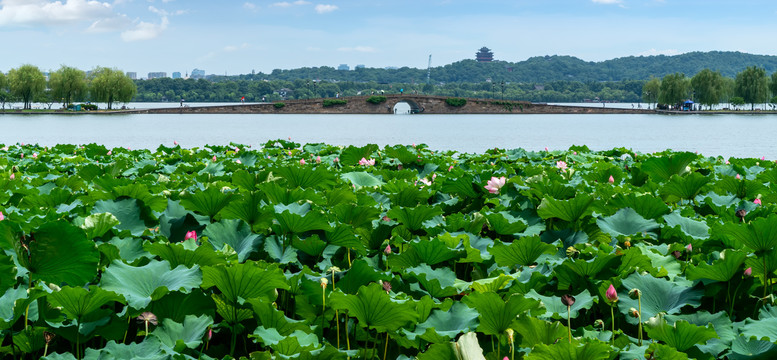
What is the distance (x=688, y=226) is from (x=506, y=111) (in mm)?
101789

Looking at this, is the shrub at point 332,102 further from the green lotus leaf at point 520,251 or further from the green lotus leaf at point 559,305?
the green lotus leaf at point 559,305

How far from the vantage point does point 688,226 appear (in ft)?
8.96

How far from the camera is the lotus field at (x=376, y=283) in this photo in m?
1.61

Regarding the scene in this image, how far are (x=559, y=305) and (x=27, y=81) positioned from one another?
83.7m

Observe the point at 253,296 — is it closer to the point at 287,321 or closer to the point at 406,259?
the point at 287,321

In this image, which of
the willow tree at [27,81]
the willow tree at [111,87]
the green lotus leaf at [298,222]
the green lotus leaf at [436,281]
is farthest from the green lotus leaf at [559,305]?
the willow tree at [27,81]

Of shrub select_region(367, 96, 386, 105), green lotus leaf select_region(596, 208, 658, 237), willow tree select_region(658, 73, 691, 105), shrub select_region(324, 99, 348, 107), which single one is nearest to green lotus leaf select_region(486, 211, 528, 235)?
green lotus leaf select_region(596, 208, 658, 237)

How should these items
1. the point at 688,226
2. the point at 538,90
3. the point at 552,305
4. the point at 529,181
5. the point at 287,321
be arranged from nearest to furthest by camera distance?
the point at 287,321 < the point at 552,305 < the point at 688,226 < the point at 529,181 < the point at 538,90

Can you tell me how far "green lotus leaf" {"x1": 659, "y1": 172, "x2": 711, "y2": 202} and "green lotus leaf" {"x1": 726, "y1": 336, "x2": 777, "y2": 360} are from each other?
215 cm

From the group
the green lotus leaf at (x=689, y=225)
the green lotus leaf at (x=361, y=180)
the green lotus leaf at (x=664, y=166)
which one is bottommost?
the green lotus leaf at (x=689, y=225)

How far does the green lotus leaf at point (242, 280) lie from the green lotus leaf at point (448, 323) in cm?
38

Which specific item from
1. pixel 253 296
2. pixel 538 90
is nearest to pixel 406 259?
pixel 253 296

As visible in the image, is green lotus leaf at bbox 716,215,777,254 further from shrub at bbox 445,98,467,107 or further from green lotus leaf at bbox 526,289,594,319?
shrub at bbox 445,98,467,107

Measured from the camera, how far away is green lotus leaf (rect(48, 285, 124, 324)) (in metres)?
1.57
